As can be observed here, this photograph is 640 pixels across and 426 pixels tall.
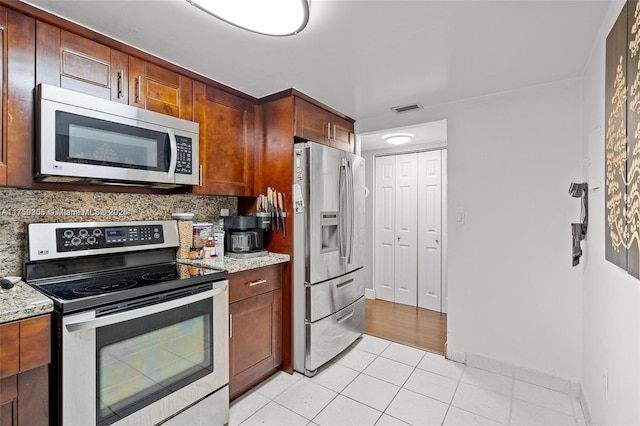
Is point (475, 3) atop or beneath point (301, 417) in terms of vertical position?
atop

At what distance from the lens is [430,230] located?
13.3 ft

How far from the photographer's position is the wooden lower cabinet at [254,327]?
207cm

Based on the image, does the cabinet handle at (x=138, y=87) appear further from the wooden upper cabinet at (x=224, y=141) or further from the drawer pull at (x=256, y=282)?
the drawer pull at (x=256, y=282)

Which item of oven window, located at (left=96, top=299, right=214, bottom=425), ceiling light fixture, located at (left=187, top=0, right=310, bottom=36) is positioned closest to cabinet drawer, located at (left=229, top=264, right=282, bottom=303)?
oven window, located at (left=96, top=299, right=214, bottom=425)

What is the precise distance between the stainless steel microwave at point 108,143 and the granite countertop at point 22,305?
54 centimetres

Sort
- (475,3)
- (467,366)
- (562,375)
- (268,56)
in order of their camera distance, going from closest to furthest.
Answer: (475,3) < (268,56) < (562,375) < (467,366)

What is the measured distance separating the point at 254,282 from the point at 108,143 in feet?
3.93

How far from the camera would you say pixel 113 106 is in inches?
67.1

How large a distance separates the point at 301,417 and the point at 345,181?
1.75 m

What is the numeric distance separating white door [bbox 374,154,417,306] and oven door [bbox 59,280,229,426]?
289 centimetres

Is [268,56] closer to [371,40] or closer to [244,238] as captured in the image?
[371,40]

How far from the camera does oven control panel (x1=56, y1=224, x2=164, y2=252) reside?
1745mm

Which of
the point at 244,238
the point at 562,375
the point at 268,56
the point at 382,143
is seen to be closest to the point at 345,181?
the point at 244,238

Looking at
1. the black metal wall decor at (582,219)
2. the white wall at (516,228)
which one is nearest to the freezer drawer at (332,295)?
the white wall at (516,228)
